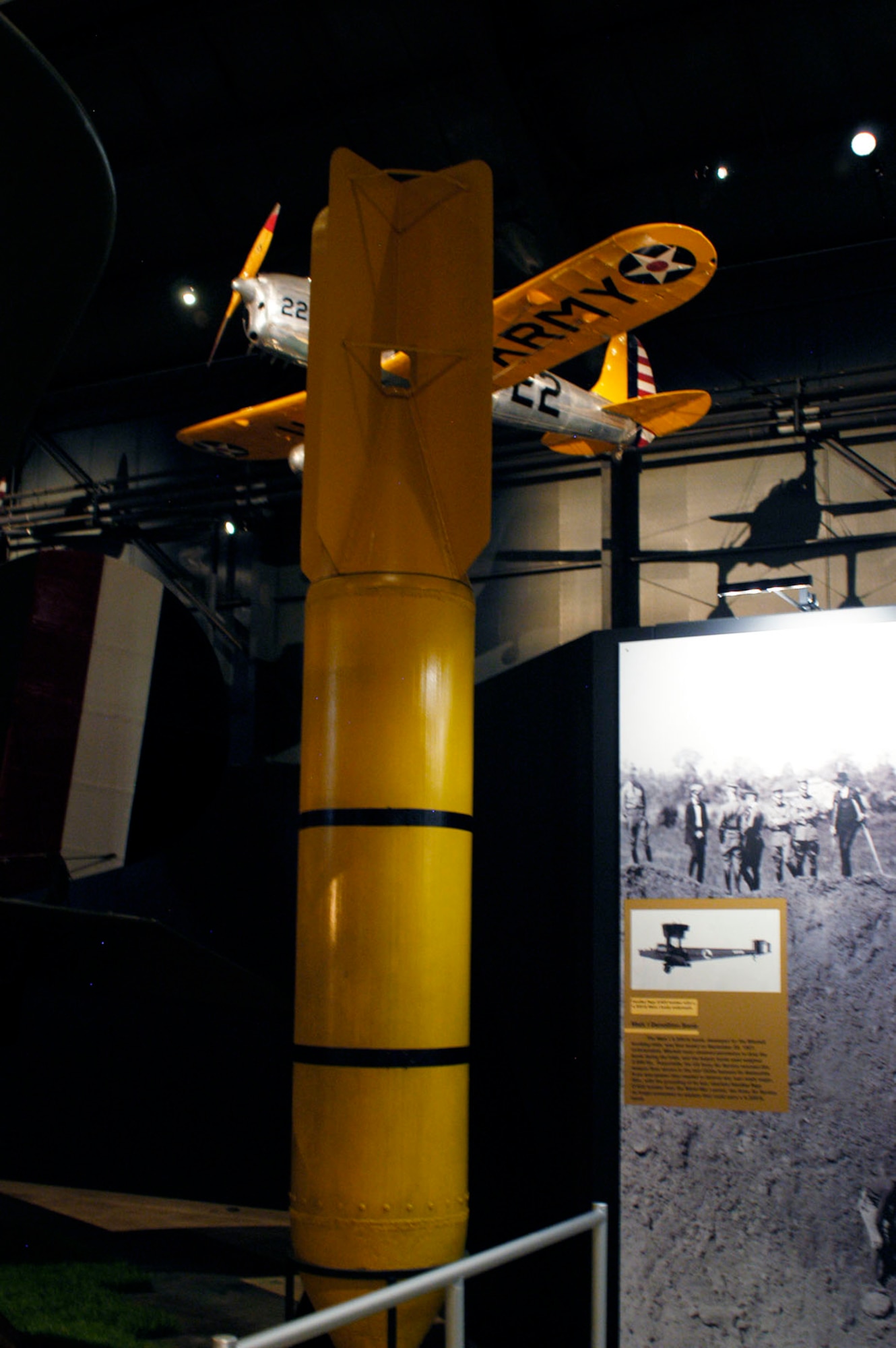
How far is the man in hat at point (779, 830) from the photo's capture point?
18.5ft

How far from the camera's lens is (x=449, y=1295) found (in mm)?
3014

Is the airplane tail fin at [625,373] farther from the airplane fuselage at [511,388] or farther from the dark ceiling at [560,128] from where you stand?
the dark ceiling at [560,128]

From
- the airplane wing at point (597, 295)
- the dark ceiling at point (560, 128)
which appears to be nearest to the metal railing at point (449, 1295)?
the airplane wing at point (597, 295)

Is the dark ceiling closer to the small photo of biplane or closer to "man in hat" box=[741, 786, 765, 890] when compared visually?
"man in hat" box=[741, 786, 765, 890]

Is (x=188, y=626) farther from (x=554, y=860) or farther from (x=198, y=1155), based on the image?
(x=198, y=1155)

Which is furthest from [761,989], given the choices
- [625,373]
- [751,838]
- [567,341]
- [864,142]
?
[864,142]

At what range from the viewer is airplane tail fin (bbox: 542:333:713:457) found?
8.12 metres

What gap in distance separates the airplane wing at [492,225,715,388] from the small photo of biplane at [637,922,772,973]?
336 centimetres

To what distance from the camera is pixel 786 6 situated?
7.13 m

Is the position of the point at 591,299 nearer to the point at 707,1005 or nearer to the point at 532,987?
the point at 707,1005

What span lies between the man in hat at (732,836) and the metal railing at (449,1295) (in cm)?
231

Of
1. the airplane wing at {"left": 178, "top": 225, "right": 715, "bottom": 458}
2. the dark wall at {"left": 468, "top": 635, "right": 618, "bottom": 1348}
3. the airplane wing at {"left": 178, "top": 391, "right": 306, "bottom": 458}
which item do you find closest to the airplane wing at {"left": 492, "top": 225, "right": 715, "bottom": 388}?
the airplane wing at {"left": 178, "top": 225, "right": 715, "bottom": 458}

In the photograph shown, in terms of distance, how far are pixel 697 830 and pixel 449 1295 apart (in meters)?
3.17

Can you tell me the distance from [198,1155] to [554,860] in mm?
3691
